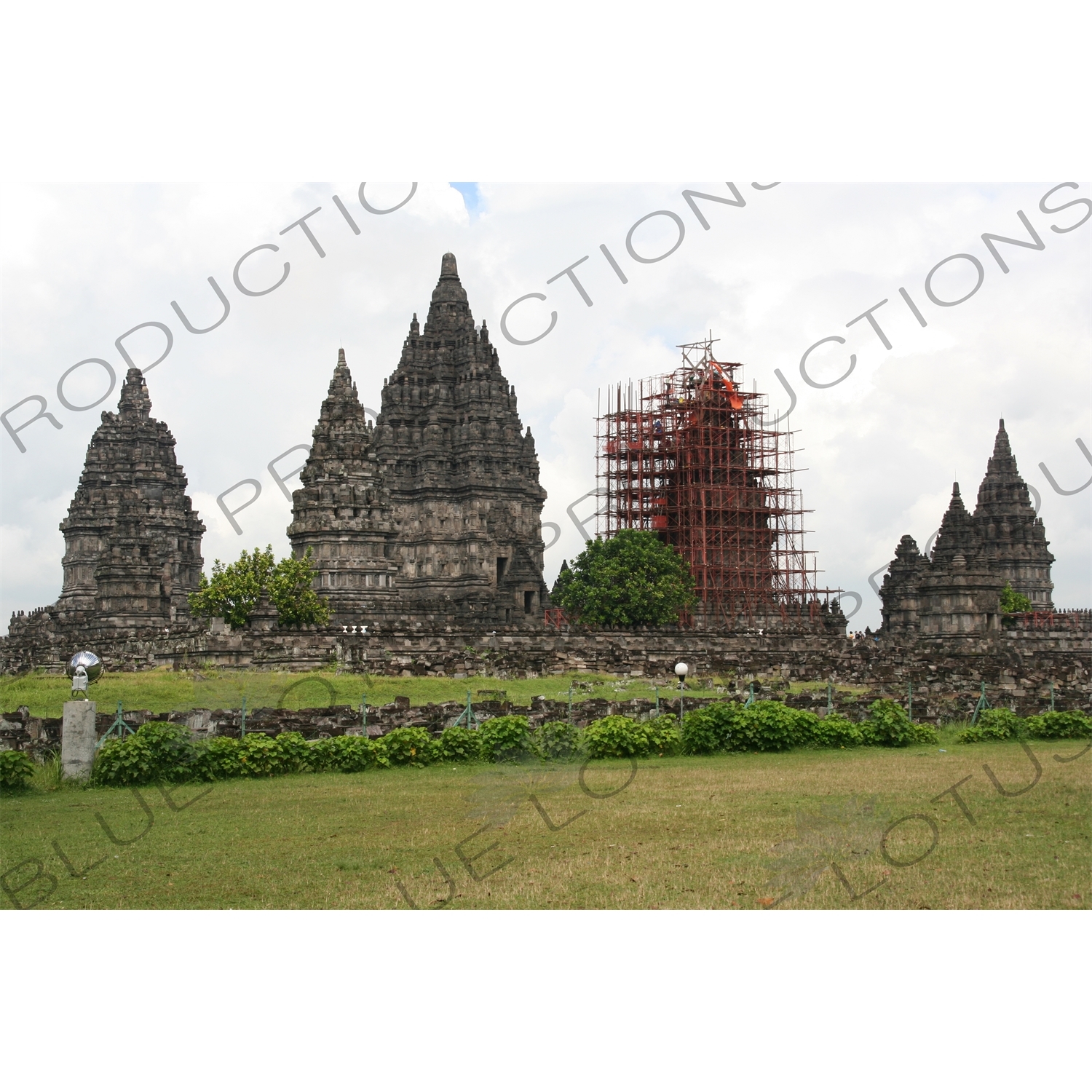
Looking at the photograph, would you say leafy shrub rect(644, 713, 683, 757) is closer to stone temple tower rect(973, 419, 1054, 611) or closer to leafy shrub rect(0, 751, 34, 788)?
leafy shrub rect(0, 751, 34, 788)

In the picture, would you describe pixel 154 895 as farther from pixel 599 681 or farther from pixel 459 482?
pixel 459 482

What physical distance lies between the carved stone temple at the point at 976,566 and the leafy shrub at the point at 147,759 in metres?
42.7

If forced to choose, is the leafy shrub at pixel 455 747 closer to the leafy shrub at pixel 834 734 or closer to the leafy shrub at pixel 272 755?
the leafy shrub at pixel 272 755

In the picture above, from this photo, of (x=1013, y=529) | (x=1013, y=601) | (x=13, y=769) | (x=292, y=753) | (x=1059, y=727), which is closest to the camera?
(x=13, y=769)

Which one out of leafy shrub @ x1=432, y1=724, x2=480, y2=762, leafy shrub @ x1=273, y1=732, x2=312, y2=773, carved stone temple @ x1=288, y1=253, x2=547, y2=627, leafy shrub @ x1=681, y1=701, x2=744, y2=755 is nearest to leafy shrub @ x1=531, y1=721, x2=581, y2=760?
leafy shrub @ x1=432, y1=724, x2=480, y2=762

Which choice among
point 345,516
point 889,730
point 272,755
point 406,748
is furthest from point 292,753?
point 345,516

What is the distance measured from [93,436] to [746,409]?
36.1 m

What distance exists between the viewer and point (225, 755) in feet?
76.1

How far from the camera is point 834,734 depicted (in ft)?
91.7

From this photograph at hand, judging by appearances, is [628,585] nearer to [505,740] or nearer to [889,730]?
[889,730]

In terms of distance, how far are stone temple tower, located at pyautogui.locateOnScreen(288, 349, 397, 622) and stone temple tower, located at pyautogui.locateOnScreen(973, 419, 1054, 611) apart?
41.8 meters

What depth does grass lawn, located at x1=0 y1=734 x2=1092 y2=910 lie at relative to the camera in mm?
13883

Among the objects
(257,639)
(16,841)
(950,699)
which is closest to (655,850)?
(16,841)

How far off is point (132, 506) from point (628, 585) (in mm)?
23871
